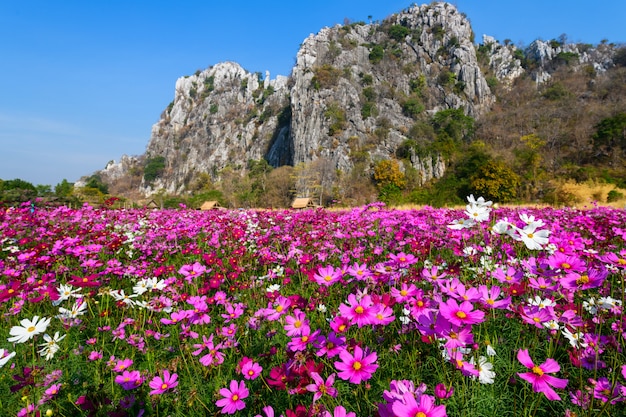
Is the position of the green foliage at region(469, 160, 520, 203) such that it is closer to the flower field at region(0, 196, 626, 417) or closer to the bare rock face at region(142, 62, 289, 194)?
the flower field at region(0, 196, 626, 417)

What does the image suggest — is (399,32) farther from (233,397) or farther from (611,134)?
(233,397)

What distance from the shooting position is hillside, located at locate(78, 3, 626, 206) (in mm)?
32312

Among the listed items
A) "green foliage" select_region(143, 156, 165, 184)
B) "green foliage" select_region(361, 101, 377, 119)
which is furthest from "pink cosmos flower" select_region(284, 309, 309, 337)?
"green foliage" select_region(143, 156, 165, 184)

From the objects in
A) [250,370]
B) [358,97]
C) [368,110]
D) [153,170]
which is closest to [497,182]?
[250,370]

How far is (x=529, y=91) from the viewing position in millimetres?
60094

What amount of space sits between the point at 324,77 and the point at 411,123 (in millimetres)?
18134

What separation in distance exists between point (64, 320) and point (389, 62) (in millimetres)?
72443

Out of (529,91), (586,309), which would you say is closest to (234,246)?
(586,309)

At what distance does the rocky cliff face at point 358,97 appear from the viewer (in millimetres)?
52125

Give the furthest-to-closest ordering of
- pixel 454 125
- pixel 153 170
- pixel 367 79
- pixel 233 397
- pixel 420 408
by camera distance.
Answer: pixel 153 170 < pixel 367 79 < pixel 454 125 < pixel 233 397 < pixel 420 408

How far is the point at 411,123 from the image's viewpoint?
54969 mm

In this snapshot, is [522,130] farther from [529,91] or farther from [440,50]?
[440,50]

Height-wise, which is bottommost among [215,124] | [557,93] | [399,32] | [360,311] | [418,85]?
[360,311]

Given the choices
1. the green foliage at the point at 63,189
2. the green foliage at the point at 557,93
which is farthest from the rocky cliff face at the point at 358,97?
the green foliage at the point at 63,189
